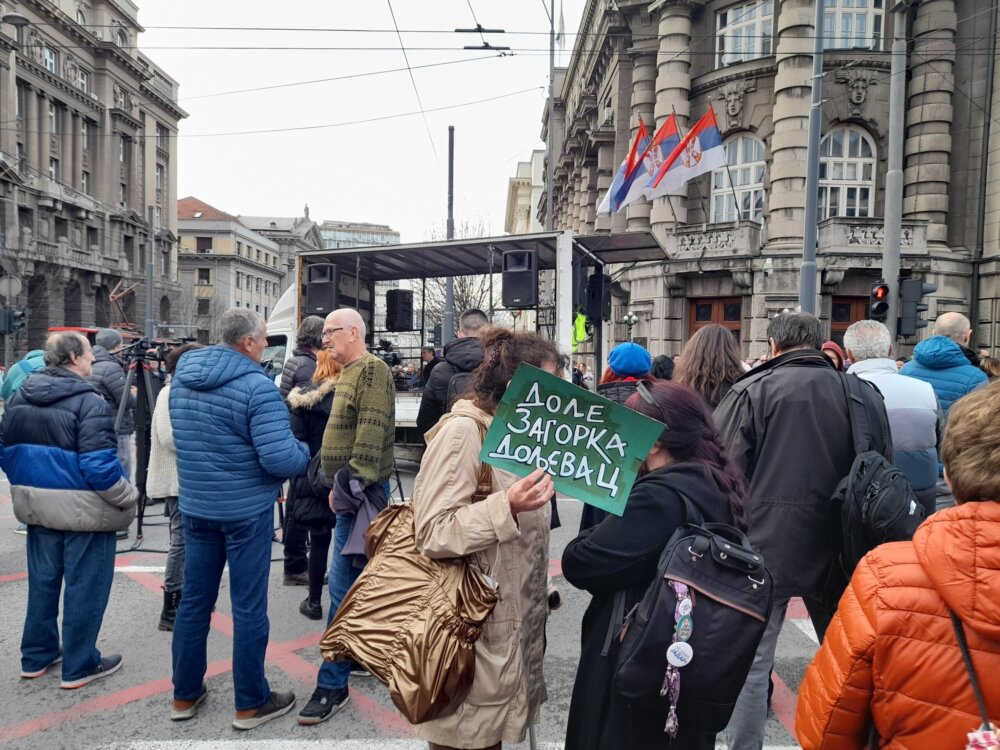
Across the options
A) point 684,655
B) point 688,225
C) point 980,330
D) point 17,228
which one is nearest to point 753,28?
point 688,225

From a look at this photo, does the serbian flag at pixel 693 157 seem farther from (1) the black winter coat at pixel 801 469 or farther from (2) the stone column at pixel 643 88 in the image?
(1) the black winter coat at pixel 801 469

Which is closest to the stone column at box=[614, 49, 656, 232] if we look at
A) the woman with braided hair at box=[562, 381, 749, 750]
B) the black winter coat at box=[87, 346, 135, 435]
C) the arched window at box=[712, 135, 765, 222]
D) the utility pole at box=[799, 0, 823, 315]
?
the arched window at box=[712, 135, 765, 222]

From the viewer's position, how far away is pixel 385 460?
147 inches

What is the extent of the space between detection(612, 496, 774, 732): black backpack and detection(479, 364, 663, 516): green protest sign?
0.79 ft

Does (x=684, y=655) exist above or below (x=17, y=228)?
below

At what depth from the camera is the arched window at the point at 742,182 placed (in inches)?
832

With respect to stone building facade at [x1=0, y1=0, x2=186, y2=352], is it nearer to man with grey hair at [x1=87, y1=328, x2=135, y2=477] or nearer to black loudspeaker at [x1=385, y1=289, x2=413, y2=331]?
black loudspeaker at [x1=385, y1=289, x2=413, y2=331]

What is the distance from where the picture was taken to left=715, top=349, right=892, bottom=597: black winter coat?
9.59ft

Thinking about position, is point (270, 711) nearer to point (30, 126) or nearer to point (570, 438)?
point (570, 438)

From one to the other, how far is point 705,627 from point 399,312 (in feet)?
40.4

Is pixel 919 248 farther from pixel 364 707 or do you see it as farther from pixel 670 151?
pixel 364 707

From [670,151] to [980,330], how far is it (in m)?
11.1

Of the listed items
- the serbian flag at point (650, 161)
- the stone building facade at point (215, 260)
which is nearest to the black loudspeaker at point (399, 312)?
the serbian flag at point (650, 161)

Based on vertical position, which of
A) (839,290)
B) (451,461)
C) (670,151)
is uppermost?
(670,151)
